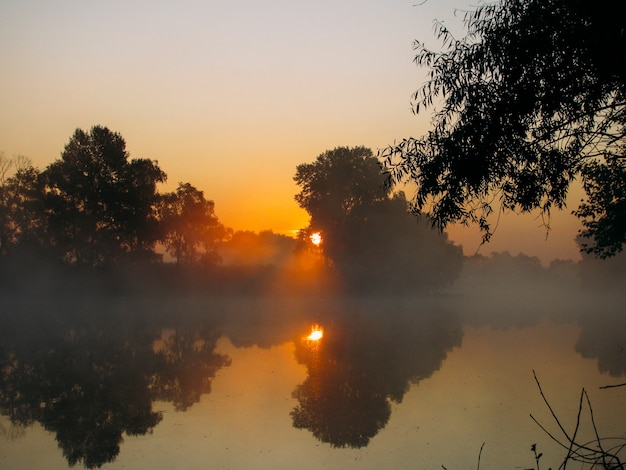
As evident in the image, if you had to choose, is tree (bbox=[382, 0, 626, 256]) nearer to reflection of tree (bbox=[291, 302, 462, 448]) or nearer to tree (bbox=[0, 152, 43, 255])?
reflection of tree (bbox=[291, 302, 462, 448])

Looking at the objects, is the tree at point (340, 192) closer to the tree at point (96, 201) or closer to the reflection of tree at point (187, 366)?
the tree at point (96, 201)

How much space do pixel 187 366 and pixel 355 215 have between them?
52.8 meters

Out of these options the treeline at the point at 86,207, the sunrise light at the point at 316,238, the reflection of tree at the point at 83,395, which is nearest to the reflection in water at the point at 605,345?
A: the reflection of tree at the point at 83,395

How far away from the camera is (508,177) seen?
529 inches

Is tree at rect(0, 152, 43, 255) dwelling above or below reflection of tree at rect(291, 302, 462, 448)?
above

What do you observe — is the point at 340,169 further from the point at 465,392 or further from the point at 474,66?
the point at 474,66

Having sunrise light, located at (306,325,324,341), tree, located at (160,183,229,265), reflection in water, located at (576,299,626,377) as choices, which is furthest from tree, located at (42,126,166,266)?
reflection in water, located at (576,299,626,377)

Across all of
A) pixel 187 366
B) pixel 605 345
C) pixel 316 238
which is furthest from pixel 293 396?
pixel 316 238

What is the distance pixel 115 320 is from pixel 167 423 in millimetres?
30681

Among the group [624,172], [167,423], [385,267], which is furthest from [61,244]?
[624,172]

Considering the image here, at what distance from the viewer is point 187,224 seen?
85750 millimetres

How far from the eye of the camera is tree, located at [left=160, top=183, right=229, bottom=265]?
3292 inches

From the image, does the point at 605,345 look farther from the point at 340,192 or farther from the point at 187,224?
the point at 187,224

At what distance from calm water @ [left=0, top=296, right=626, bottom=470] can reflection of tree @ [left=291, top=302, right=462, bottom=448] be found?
84 millimetres
